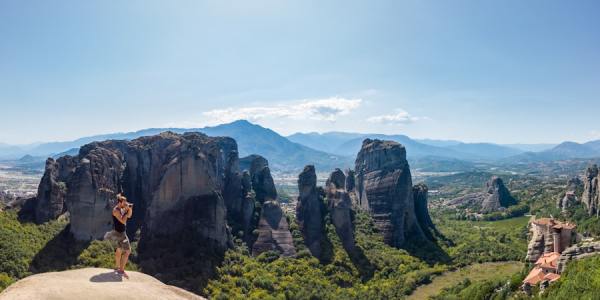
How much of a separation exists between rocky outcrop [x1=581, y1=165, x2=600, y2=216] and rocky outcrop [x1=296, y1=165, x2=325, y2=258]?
60.1m

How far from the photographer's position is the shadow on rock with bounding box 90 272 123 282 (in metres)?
15.5

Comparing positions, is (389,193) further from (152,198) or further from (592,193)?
(152,198)

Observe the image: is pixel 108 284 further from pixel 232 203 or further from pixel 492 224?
pixel 492 224

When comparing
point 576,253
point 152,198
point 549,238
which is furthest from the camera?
point 152,198

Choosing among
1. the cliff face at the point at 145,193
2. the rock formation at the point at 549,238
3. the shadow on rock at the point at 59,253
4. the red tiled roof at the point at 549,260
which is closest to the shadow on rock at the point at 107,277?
the shadow on rock at the point at 59,253

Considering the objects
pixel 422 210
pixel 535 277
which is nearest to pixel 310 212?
pixel 422 210

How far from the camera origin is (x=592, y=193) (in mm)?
99438

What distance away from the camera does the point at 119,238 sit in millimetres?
17891

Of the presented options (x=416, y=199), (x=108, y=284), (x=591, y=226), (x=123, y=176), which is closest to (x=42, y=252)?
A: (x=123, y=176)

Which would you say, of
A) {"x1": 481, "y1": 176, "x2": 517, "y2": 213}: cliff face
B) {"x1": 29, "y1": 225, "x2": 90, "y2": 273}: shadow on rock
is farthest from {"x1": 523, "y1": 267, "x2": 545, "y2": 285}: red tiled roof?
{"x1": 481, "y1": 176, "x2": 517, "y2": 213}: cliff face

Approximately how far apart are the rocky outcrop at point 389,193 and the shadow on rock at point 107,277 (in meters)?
Result: 71.4

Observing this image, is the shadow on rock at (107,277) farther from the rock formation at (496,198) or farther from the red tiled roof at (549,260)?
the rock formation at (496,198)

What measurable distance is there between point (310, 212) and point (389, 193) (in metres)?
23.0

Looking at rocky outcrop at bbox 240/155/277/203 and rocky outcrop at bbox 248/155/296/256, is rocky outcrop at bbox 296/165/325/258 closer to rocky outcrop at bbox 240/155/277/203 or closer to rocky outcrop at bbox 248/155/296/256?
rocky outcrop at bbox 248/155/296/256
